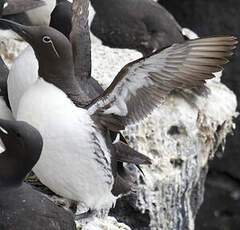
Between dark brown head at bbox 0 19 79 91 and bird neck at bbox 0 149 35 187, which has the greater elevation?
dark brown head at bbox 0 19 79 91

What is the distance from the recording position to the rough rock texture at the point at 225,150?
12125mm

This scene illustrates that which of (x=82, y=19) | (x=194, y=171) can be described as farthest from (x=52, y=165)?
(x=194, y=171)

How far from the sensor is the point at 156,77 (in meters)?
5.97

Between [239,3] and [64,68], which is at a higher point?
[64,68]

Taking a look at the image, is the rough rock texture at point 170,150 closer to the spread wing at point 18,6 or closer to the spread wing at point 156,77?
the spread wing at point 18,6

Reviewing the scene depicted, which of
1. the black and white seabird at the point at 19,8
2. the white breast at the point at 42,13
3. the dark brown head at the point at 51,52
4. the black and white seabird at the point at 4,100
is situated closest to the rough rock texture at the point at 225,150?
the white breast at the point at 42,13

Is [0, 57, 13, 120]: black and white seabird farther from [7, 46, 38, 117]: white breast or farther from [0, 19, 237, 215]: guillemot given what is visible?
[0, 19, 237, 215]: guillemot

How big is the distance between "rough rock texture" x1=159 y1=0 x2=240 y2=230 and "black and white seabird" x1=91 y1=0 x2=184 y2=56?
3.32 metres

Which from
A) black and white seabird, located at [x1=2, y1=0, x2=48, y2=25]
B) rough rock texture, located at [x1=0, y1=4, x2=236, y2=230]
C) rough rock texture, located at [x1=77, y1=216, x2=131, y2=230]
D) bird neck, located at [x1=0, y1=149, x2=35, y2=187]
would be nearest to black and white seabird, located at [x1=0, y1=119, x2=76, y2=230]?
bird neck, located at [x1=0, y1=149, x2=35, y2=187]

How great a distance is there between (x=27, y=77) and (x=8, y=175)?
128 centimetres

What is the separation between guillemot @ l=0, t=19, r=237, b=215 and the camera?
5.80 meters

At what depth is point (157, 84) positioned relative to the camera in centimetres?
600

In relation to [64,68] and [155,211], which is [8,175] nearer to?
[64,68]

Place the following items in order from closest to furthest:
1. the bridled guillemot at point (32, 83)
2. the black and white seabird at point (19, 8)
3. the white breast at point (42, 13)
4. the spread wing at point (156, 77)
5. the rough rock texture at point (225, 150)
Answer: the spread wing at point (156, 77) < the bridled guillemot at point (32, 83) < the black and white seabird at point (19, 8) < the white breast at point (42, 13) < the rough rock texture at point (225, 150)
